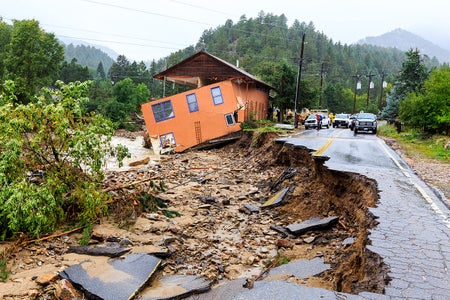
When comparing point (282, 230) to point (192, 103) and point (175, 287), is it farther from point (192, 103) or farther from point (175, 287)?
point (192, 103)

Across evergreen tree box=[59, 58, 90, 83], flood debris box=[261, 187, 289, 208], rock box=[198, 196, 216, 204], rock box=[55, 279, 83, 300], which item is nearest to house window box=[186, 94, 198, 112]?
rock box=[198, 196, 216, 204]

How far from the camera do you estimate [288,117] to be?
181 feet

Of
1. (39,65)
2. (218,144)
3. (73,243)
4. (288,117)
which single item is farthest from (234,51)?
(73,243)

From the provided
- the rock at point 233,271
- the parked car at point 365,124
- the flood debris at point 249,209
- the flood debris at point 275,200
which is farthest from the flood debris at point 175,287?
the parked car at point 365,124

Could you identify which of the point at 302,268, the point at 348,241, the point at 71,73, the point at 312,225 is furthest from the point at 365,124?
the point at 71,73

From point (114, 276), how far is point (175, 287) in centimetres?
105

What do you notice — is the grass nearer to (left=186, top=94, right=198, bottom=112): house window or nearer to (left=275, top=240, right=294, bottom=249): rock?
(left=275, top=240, right=294, bottom=249): rock

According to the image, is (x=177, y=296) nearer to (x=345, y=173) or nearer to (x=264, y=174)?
(x=345, y=173)

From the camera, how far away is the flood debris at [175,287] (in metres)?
5.62

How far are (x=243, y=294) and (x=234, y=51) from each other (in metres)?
134

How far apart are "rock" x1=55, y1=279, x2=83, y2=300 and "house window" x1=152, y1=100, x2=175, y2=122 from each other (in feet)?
74.5

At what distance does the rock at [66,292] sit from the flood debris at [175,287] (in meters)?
0.98

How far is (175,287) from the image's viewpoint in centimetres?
595

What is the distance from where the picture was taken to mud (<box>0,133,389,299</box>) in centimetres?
584
